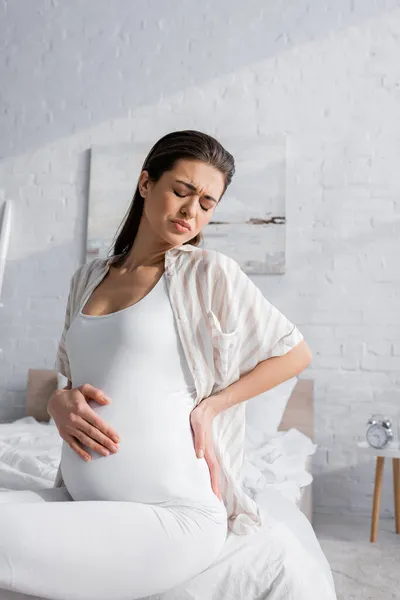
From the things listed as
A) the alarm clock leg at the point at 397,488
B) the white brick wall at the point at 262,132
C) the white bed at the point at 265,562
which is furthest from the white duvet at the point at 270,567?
the white brick wall at the point at 262,132

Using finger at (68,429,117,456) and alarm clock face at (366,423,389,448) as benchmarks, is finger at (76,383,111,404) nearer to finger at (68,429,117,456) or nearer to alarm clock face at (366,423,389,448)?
finger at (68,429,117,456)

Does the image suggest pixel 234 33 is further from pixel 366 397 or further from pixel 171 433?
pixel 171 433

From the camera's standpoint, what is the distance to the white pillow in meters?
3.34

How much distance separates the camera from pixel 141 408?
1.11 metres

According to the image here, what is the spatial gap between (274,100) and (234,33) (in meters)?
0.51

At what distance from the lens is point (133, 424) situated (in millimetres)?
1105

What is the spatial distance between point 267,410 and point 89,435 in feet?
7.84

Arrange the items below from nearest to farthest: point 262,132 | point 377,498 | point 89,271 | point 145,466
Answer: point 145,466
point 89,271
point 377,498
point 262,132

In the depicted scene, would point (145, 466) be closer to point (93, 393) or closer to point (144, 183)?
point (93, 393)

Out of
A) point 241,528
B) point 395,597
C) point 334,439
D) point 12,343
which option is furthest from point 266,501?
point 12,343

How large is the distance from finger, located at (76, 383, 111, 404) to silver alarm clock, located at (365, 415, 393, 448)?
8.13ft

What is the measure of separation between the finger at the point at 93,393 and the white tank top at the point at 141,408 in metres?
0.01

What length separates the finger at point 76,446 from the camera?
3.59ft

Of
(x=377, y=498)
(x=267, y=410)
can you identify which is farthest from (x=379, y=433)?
(x=267, y=410)
